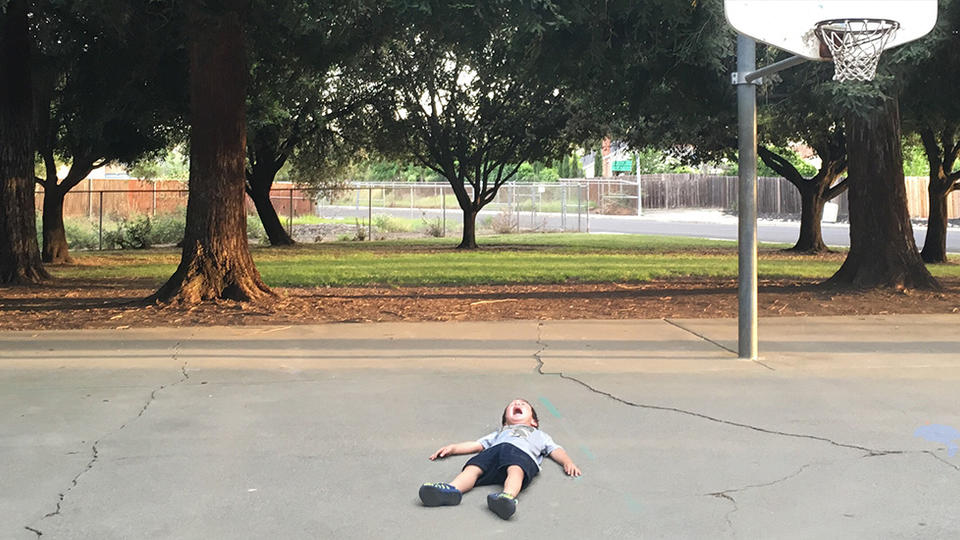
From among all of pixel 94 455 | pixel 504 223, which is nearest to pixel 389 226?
pixel 504 223

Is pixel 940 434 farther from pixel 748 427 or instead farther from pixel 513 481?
pixel 513 481

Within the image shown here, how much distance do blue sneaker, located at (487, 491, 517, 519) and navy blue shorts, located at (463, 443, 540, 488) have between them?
425 mm

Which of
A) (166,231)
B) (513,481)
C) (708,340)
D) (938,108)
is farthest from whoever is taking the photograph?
(166,231)

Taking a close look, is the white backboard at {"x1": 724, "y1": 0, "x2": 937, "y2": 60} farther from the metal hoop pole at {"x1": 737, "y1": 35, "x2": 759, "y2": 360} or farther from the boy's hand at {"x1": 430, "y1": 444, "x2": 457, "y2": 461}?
the boy's hand at {"x1": 430, "y1": 444, "x2": 457, "y2": 461}

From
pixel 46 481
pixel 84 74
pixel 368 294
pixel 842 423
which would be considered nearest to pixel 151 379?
pixel 46 481

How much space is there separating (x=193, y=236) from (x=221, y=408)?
21.0 ft

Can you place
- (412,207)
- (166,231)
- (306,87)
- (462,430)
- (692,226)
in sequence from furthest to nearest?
(412,207)
(692,226)
(166,231)
(306,87)
(462,430)

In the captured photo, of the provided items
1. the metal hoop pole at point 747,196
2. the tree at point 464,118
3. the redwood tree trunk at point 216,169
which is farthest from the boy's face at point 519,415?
the tree at point 464,118

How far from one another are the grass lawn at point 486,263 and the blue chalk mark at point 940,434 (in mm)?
10354

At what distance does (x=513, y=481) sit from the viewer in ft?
15.9

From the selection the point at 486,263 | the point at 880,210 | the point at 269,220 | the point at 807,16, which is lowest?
the point at 486,263

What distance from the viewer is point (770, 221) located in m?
47.8

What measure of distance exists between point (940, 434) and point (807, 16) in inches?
156

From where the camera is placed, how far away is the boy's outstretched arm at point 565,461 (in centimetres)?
525
